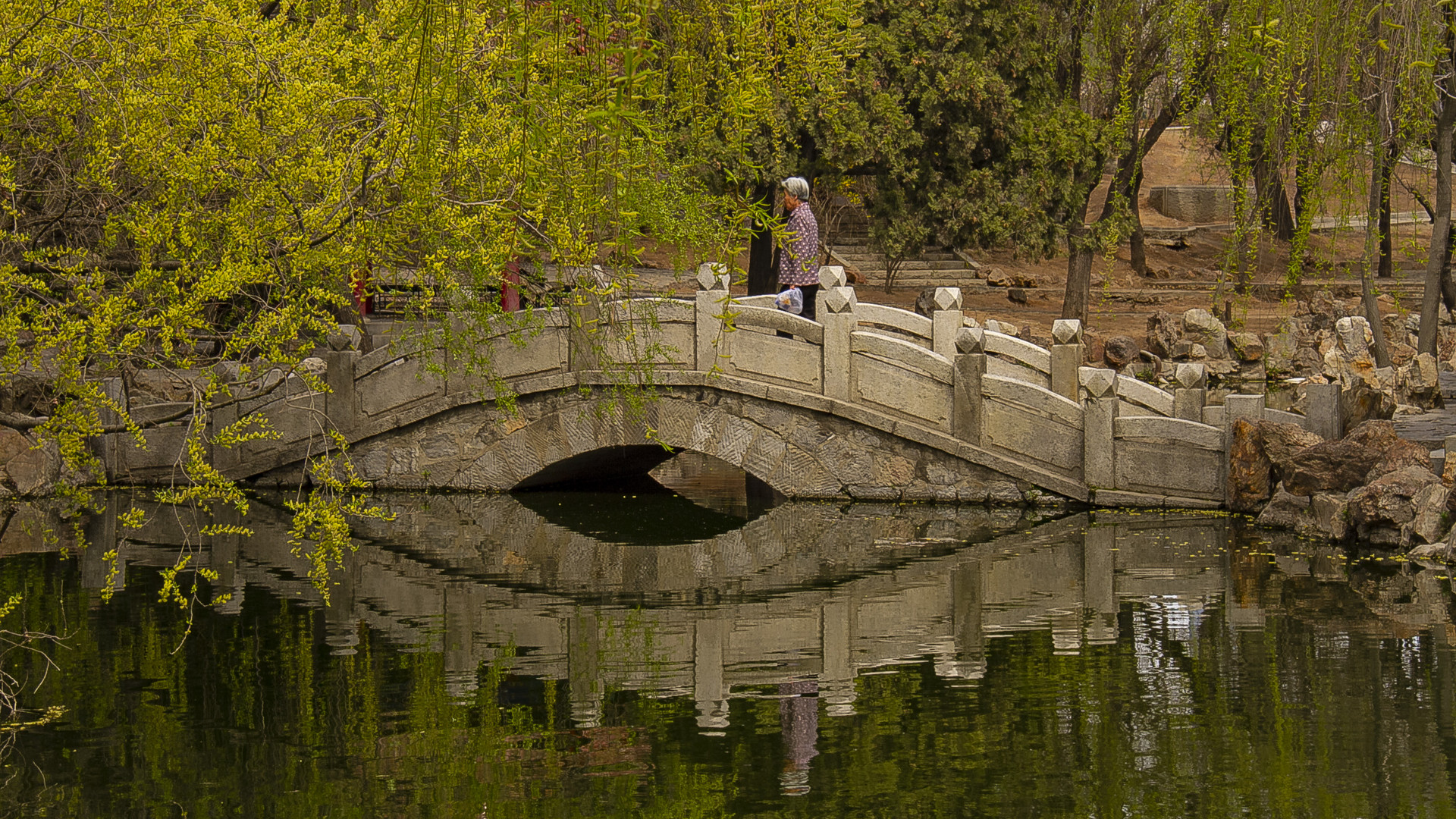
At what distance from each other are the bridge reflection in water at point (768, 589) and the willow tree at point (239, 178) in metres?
1.45

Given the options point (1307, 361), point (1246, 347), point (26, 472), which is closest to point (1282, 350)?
point (1307, 361)

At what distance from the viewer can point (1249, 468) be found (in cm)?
1189

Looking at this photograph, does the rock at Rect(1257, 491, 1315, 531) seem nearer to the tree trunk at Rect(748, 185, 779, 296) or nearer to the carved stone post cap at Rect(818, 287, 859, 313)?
the carved stone post cap at Rect(818, 287, 859, 313)

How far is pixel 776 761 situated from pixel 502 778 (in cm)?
105

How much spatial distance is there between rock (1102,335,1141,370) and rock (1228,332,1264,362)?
1753 millimetres

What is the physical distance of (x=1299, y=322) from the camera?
77.8 feet

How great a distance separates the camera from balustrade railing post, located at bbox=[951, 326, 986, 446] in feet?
41.0

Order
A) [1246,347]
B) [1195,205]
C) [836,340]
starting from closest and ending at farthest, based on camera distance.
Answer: [836,340], [1246,347], [1195,205]

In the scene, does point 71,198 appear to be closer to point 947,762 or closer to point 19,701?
point 19,701

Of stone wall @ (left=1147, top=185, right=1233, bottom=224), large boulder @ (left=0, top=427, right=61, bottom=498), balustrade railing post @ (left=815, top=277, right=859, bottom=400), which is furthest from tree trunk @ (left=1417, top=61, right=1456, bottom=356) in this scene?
stone wall @ (left=1147, top=185, right=1233, bottom=224)

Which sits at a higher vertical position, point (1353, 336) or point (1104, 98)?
point (1104, 98)

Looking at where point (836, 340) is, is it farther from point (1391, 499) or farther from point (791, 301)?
point (1391, 499)

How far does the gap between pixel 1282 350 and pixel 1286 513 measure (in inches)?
463

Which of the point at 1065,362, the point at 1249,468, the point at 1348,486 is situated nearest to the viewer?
the point at 1348,486
